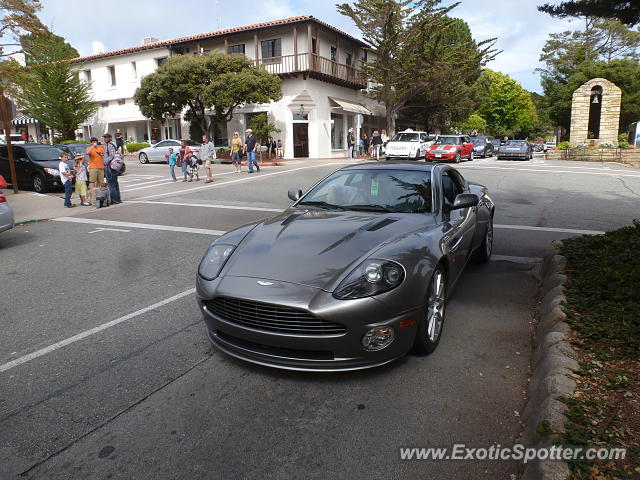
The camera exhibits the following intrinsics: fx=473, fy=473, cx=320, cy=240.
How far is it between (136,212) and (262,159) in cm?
1902

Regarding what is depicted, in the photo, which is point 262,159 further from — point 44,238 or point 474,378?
point 474,378

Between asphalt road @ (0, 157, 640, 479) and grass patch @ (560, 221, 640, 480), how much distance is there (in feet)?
1.30

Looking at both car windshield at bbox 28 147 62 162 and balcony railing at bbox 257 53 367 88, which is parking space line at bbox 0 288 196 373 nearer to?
car windshield at bbox 28 147 62 162

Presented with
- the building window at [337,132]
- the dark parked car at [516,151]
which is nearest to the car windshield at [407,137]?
the dark parked car at [516,151]

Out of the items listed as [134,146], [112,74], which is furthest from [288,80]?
[112,74]

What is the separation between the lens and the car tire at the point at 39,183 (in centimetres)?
1552

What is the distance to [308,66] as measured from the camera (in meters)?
30.8

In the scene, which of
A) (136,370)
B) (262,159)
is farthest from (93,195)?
(262,159)

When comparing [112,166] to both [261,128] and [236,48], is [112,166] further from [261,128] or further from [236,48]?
[236,48]

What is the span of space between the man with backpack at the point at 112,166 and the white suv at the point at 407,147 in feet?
54.7

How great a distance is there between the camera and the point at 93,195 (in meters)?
13.3

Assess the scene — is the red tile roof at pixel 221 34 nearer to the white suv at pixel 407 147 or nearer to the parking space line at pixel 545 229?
the white suv at pixel 407 147

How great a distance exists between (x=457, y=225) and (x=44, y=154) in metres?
16.1

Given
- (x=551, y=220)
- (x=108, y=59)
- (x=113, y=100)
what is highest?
(x=108, y=59)
